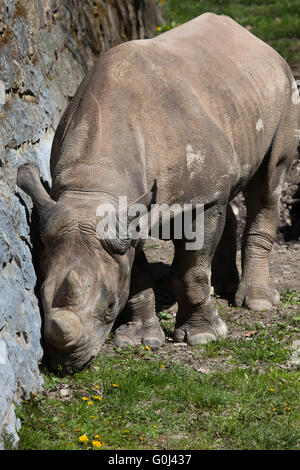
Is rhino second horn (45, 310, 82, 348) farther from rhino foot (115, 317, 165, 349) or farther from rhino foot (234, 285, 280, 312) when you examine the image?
rhino foot (234, 285, 280, 312)

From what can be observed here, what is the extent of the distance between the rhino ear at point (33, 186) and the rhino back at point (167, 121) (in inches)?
4.9

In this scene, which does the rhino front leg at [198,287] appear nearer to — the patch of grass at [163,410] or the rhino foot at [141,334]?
the rhino foot at [141,334]

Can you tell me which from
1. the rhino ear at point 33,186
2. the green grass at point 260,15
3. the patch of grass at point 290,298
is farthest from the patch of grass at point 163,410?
the green grass at point 260,15

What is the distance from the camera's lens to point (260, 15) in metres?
15.2

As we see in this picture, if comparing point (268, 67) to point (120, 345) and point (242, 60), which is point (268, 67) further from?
point (120, 345)

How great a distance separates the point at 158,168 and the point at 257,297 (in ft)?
7.78

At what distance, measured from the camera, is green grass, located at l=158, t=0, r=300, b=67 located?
546 inches

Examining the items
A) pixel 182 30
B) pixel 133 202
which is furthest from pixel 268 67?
pixel 133 202

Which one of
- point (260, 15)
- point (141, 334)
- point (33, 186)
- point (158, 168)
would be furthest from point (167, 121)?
point (260, 15)

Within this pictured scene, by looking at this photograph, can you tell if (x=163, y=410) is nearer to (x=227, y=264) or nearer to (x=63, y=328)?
(x=63, y=328)

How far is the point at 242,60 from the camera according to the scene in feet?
24.0

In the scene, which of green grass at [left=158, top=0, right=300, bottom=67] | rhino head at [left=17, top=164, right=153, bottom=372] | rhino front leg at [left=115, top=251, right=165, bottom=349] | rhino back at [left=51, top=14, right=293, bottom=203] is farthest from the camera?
green grass at [left=158, top=0, right=300, bottom=67]

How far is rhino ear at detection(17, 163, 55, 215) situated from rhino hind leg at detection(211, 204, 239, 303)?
2.79 m

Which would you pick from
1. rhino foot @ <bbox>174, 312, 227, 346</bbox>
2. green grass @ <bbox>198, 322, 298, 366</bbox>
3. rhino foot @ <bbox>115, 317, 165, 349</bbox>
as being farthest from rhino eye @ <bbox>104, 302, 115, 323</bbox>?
rhino foot @ <bbox>174, 312, 227, 346</bbox>
